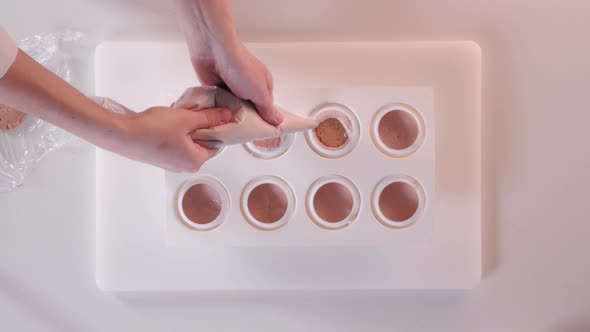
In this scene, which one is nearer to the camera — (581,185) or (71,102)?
Result: (71,102)

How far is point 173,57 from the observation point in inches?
30.0

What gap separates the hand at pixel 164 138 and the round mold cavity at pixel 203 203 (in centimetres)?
18

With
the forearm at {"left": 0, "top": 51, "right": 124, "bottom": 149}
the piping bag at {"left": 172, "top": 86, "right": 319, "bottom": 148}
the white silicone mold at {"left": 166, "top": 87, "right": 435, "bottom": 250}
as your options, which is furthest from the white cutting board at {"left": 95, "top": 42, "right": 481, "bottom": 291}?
the forearm at {"left": 0, "top": 51, "right": 124, "bottom": 149}

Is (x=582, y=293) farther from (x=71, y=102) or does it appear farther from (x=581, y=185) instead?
(x=71, y=102)

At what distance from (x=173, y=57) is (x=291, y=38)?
0.18 metres

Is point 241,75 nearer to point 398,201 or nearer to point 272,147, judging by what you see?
point 272,147

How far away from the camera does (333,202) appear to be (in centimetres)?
76

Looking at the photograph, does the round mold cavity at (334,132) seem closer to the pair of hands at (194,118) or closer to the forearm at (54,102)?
the pair of hands at (194,118)

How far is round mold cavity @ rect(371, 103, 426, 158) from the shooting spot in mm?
736

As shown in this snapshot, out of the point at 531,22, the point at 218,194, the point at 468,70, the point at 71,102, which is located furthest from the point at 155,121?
the point at 531,22

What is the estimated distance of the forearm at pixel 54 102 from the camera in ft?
1.38

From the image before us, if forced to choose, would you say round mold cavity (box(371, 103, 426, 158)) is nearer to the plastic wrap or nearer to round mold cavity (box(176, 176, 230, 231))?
round mold cavity (box(176, 176, 230, 231))

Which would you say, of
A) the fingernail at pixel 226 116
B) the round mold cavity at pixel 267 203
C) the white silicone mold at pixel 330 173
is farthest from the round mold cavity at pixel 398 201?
the fingernail at pixel 226 116

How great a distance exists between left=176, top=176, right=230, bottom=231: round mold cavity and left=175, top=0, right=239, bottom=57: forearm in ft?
0.65
